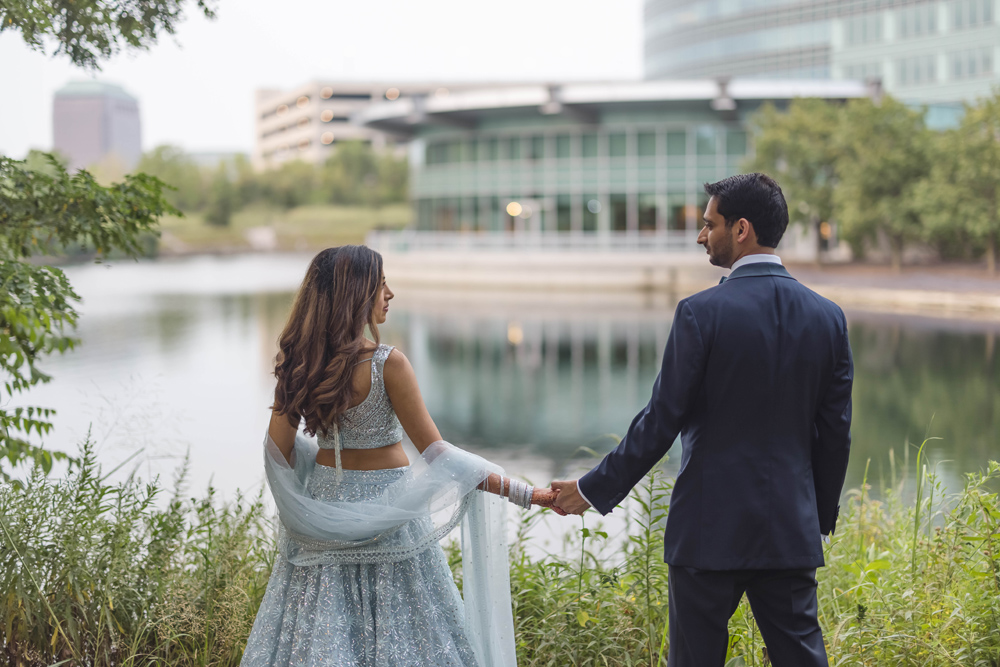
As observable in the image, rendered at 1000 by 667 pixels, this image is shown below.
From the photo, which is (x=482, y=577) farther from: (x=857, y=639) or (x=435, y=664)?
(x=857, y=639)

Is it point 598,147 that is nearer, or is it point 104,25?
point 104,25

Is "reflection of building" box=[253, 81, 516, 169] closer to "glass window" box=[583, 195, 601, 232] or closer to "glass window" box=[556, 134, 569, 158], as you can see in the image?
"glass window" box=[556, 134, 569, 158]

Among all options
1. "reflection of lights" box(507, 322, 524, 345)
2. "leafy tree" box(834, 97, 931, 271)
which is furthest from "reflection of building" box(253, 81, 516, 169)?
"reflection of lights" box(507, 322, 524, 345)

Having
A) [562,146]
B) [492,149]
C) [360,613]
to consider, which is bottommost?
[360,613]

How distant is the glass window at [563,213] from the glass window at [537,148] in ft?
7.41

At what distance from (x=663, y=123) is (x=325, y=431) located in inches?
1616

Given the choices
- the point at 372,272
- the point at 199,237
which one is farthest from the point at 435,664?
the point at 199,237

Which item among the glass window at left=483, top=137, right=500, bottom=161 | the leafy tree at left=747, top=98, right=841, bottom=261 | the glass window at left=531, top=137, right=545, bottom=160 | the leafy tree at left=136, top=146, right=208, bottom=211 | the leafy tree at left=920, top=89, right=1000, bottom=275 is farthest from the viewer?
the leafy tree at left=136, top=146, right=208, bottom=211

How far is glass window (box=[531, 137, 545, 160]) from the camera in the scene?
43781 mm

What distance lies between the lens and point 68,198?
4.05 metres

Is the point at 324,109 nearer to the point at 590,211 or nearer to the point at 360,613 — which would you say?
the point at 590,211

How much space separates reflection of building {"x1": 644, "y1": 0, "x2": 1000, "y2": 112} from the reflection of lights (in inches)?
1985

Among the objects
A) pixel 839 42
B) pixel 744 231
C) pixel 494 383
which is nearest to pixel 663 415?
pixel 744 231

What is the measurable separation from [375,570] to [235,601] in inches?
31.2
